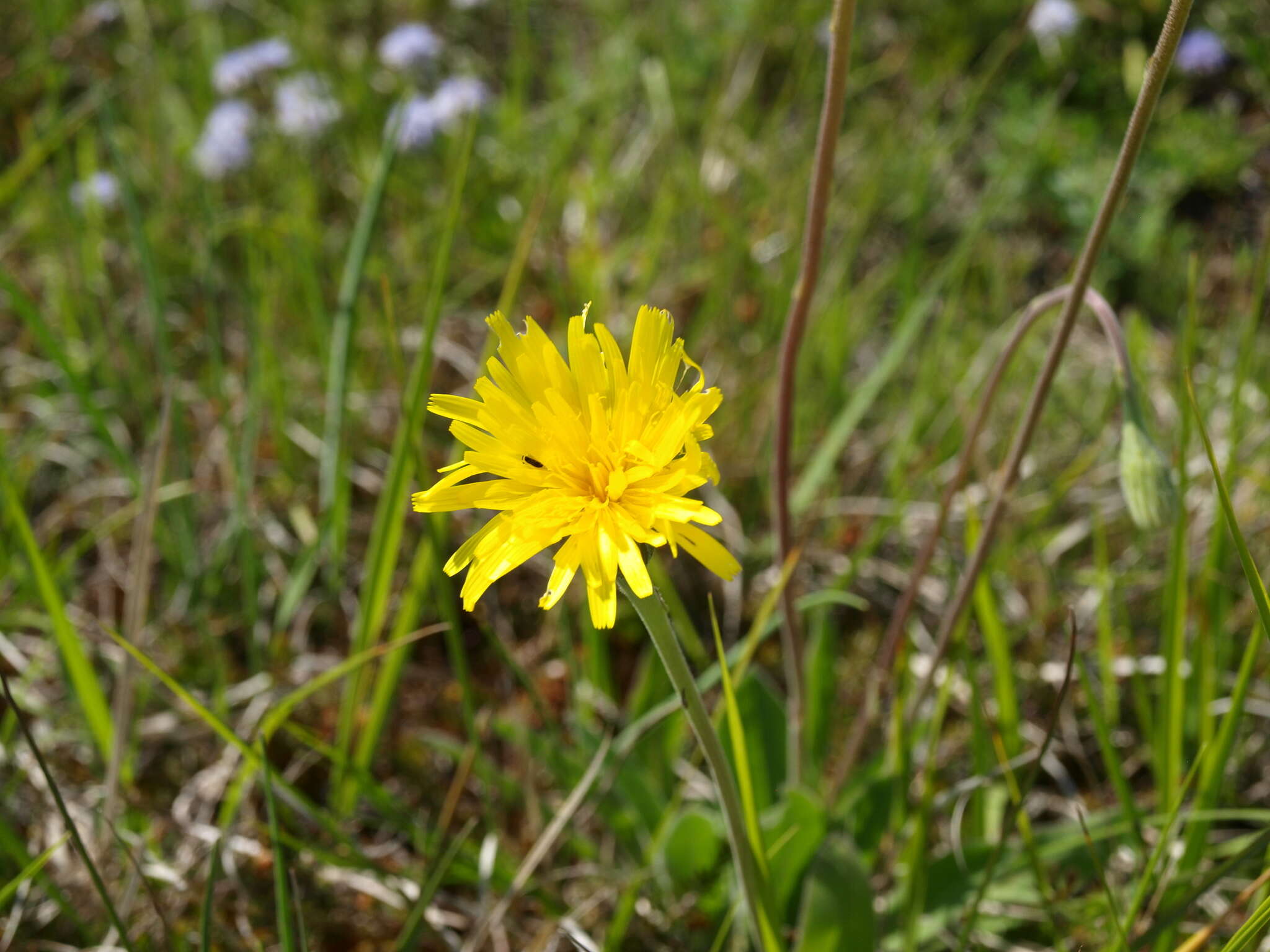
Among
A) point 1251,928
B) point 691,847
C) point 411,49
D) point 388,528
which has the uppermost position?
point 411,49

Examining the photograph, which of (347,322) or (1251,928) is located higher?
(347,322)

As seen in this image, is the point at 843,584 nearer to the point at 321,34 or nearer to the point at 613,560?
the point at 613,560

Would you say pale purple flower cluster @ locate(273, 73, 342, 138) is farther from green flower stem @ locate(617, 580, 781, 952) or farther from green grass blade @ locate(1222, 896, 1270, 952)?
green grass blade @ locate(1222, 896, 1270, 952)

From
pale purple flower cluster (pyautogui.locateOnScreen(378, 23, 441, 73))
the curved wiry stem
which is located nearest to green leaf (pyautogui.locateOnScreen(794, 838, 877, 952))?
the curved wiry stem

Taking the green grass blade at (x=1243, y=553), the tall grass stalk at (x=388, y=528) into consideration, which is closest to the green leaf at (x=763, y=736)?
the tall grass stalk at (x=388, y=528)

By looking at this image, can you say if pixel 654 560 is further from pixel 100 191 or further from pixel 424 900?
pixel 100 191

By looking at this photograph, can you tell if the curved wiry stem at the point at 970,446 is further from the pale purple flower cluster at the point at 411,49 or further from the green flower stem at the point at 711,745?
the pale purple flower cluster at the point at 411,49

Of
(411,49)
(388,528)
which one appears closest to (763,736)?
(388,528)

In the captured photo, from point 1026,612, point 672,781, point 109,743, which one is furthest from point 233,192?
point 1026,612
